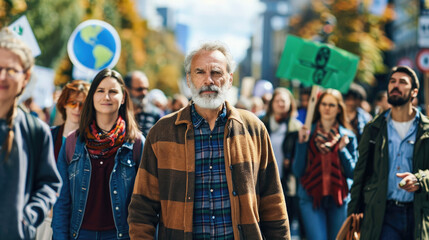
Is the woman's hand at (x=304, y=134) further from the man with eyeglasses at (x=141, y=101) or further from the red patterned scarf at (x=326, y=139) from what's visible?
the man with eyeglasses at (x=141, y=101)

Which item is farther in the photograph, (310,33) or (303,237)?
(310,33)

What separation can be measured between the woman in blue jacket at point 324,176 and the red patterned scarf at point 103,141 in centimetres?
267

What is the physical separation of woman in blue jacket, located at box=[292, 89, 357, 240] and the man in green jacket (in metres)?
1.03

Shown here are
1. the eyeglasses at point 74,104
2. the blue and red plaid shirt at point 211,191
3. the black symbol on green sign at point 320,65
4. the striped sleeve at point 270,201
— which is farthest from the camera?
the black symbol on green sign at point 320,65

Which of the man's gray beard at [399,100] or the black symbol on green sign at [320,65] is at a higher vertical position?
the black symbol on green sign at [320,65]

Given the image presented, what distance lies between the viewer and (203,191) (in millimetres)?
3660

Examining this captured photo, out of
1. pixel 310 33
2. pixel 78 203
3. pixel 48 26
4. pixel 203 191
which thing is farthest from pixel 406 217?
pixel 48 26

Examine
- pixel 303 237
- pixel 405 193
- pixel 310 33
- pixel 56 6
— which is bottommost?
pixel 303 237

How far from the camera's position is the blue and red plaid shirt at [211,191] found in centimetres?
361

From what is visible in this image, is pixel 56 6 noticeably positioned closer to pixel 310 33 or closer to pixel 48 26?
pixel 48 26

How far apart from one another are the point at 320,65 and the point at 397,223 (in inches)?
113

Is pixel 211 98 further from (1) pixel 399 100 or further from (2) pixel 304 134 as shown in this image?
(2) pixel 304 134

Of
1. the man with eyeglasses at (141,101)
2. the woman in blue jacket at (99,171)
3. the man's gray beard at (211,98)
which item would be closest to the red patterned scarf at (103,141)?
the woman in blue jacket at (99,171)

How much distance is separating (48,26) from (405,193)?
2926 centimetres
